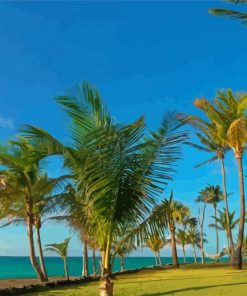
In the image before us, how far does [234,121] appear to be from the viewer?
26.7m

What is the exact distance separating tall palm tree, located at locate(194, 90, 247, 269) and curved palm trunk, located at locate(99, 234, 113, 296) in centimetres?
1805

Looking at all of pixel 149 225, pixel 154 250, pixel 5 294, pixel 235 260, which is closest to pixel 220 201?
pixel 154 250

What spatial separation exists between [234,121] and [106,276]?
1872cm

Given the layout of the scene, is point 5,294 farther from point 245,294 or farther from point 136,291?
point 245,294

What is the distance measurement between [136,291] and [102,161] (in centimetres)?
765

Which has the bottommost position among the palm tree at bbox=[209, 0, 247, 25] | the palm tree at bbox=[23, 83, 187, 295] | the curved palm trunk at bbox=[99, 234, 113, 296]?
the curved palm trunk at bbox=[99, 234, 113, 296]

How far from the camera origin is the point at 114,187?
33.0 ft

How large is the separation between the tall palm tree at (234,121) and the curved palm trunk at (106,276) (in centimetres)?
1805

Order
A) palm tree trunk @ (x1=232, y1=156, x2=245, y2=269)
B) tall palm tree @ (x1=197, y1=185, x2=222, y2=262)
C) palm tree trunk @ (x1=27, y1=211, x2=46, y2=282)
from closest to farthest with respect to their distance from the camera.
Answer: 1. palm tree trunk @ (x1=27, y1=211, x2=46, y2=282)
2. palm tree trunk @ (x1=232, y1=156, x2=245, y2=269)
3. tall palm tree @ (x1=197, y1=185, x2=222, y2=262)

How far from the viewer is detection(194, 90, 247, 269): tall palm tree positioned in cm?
2739

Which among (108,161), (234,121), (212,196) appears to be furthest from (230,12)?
(212,196)

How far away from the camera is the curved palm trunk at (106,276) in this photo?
973cm

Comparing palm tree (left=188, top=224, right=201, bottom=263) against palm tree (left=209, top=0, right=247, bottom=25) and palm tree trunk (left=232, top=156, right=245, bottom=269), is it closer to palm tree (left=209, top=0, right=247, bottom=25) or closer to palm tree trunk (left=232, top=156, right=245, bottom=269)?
palm tree trunk (left=232, top=156, right=245, bottom=269)

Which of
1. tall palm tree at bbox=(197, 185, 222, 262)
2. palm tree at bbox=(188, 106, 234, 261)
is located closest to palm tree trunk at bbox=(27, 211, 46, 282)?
palm tree at bbox=(188, 106, 234, 261)
